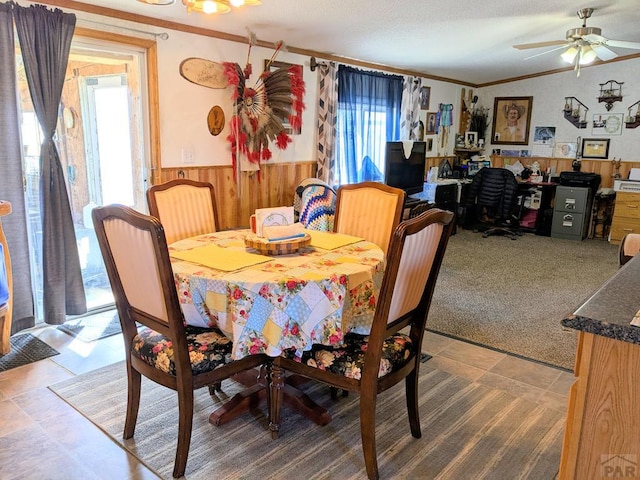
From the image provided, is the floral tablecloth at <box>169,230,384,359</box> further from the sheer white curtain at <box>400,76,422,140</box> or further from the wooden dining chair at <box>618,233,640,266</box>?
the sheer white curtain at <box>400,76,422,140</box>

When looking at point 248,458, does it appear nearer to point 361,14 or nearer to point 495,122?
point 361,14

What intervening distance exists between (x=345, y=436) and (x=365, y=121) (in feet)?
13.9

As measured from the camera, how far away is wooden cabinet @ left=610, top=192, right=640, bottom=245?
6.12m

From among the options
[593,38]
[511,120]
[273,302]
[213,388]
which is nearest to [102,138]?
[213,388]

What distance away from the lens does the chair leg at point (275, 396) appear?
211 centimetres

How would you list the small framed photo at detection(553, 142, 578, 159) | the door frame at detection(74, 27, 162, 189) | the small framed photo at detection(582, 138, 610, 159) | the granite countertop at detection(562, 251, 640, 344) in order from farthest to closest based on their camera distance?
1. the small framed photo at detection(553, 142, 578, 159)
2. the small framed photo at detection(582, 138, 610, 159)
3. the door frame at detection(74, 27, 162, 189)
4. the granite countertop at detection(562, 251, 640, 344)

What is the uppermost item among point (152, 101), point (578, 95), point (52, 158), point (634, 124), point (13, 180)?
point (578, 95)

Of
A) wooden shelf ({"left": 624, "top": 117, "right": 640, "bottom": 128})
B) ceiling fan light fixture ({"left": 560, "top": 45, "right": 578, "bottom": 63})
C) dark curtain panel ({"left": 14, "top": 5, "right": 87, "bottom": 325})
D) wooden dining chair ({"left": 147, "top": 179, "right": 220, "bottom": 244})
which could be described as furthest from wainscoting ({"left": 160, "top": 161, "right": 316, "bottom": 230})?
wooden shelf ({"left": 624, "top": 117, "right": 640, "bottom": 128})

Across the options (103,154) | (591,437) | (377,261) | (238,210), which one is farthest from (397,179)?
(591,437)

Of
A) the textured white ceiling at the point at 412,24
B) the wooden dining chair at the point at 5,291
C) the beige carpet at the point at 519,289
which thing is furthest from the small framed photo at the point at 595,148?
the wooden dining chair at the point at 5,291

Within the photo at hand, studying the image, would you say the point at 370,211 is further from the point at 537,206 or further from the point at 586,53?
the point at 537,206

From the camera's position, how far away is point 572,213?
6520 millimetres

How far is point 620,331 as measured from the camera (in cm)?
106

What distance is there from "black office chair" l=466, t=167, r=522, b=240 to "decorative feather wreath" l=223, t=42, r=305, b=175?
10.2ft
